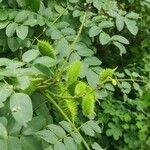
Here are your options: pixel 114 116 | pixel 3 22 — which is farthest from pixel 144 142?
pixel 3 22

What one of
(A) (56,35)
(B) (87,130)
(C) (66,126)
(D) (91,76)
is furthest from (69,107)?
(A) (56,35)

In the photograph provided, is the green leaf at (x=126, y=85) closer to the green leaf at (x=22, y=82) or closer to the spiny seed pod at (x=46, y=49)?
the spiny seed pod at (x=46, y=49)

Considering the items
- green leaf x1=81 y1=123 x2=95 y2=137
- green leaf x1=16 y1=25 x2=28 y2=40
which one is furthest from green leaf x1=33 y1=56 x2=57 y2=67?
green leaf x1=16 y1=25 x2=28 y2=40

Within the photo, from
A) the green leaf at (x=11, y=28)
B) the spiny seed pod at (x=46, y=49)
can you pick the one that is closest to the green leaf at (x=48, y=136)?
the spiny seed pod at (x=46, y=49)

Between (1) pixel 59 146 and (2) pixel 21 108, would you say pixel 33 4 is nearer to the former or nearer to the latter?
(1) pixel 59 146

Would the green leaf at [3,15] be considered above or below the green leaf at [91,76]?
above

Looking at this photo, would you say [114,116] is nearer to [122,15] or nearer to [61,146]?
[122,15]

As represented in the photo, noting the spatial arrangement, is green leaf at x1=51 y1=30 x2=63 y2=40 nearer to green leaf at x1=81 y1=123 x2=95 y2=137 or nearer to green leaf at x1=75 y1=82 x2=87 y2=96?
green leaf at x1=81 y1=123 x2=95 y2=137
